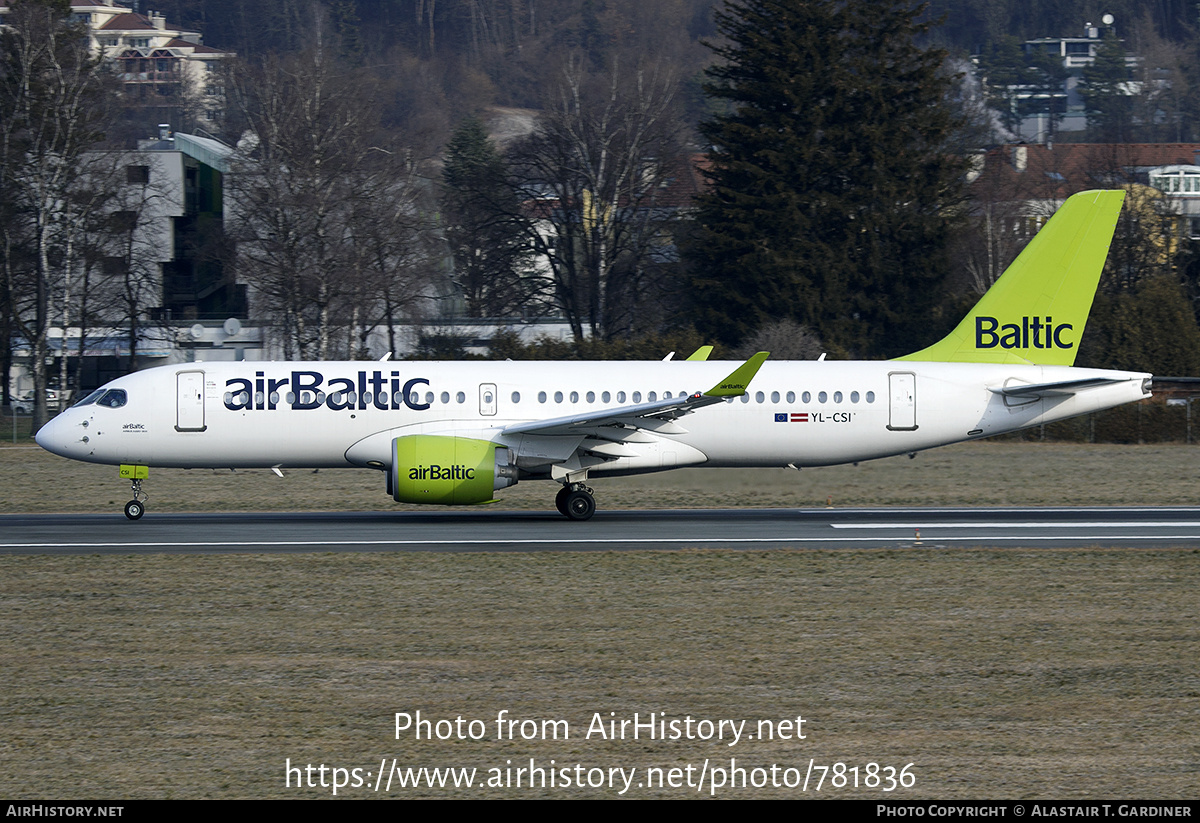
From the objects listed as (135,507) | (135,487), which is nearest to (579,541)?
(135,507)

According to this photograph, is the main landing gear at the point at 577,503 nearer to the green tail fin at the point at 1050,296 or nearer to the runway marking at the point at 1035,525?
the runway marking at the point at 1035,525

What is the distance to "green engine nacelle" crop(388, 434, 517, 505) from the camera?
2331 cm

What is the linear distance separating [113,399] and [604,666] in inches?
616

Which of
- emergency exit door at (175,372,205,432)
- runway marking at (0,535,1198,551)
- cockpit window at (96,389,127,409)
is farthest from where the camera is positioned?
cockpit window at (96,389,127,409)

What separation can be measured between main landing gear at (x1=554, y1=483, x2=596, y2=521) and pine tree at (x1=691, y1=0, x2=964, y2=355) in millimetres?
33194

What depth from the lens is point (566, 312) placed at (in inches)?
2596

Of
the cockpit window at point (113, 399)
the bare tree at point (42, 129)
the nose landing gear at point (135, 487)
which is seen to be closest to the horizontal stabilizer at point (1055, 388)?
the nose landing gear at point (135, 487)

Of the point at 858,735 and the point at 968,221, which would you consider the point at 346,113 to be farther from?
the point at 858,735

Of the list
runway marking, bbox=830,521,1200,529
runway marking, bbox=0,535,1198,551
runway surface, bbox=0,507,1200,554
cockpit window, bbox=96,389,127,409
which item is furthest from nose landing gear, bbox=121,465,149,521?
runway marking, bbox=830,521,1200,529

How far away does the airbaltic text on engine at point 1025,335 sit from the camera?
26938 millimetres

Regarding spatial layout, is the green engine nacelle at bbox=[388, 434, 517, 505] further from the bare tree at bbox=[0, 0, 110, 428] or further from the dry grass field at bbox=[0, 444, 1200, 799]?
the bare tree at bbox=[0, 0, 110, 428]

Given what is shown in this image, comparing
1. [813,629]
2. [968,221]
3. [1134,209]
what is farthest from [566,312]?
[813,629]

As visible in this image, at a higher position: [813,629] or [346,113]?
[346,113]

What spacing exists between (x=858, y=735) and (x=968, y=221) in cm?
5378
